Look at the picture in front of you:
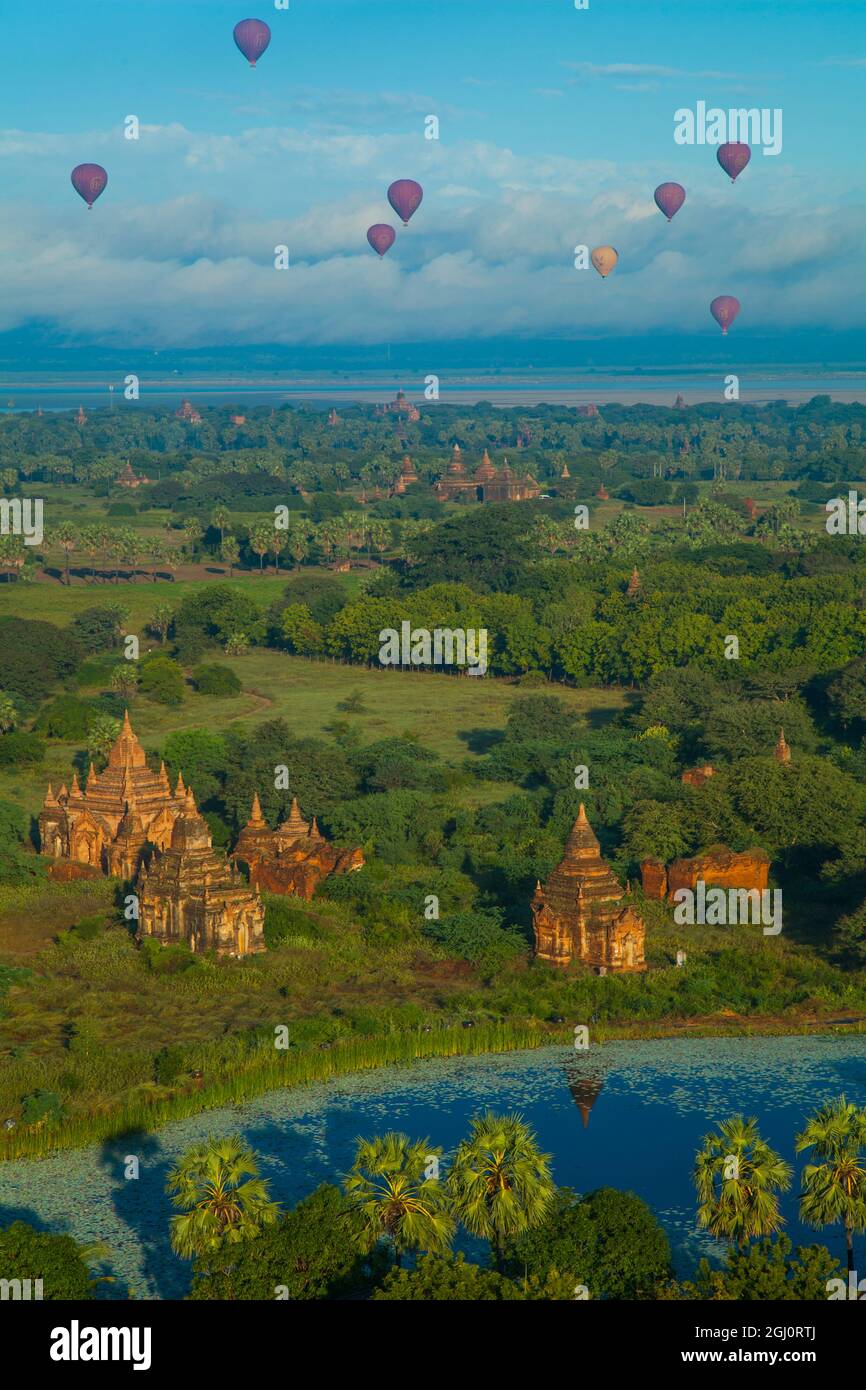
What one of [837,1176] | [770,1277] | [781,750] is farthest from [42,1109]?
[781,750]

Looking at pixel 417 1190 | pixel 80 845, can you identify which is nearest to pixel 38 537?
pixel 80 845

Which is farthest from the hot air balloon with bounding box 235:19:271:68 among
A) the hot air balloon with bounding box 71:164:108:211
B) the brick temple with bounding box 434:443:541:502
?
the brick temple with bounding box 434:443:541:502

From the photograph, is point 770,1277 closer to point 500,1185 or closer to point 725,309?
point 500,1185

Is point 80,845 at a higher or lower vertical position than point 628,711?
lower

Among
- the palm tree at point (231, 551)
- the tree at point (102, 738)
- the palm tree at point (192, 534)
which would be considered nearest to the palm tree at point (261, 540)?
the palm tree at point (231, 551)

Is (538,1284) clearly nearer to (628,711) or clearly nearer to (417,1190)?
(417,1190)
